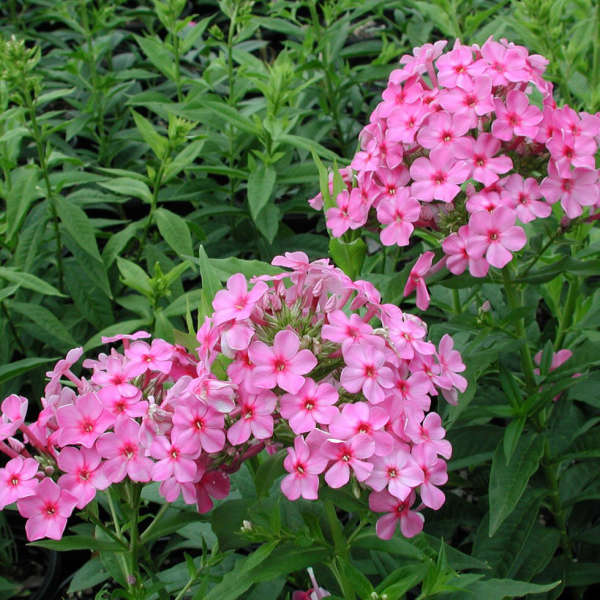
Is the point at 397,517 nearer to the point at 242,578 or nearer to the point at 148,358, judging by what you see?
the point at 242,578

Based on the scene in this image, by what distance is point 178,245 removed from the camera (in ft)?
8.33

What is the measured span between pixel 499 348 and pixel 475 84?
627mm

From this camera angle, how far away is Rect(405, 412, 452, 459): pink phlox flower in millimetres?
1353

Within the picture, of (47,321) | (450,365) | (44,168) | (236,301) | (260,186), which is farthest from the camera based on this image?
(260,186)

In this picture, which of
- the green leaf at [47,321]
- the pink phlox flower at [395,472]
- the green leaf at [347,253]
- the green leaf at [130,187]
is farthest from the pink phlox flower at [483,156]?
the green leaf at [47,321]

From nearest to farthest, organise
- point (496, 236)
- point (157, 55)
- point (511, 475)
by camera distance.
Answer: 1. point (496, 236)
2. point (511, 475)
3. point (157, 55)

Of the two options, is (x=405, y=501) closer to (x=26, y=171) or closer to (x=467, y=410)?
(x=467, y=410)

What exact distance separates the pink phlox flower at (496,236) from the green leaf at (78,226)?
4.41ft

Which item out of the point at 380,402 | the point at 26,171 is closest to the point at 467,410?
the point at 380,402

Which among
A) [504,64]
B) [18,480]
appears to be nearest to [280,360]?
[18,480]

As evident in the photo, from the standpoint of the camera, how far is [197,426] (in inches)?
52.6

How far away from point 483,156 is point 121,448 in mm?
982

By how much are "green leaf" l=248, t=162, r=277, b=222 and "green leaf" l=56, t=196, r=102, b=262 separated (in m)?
0.53

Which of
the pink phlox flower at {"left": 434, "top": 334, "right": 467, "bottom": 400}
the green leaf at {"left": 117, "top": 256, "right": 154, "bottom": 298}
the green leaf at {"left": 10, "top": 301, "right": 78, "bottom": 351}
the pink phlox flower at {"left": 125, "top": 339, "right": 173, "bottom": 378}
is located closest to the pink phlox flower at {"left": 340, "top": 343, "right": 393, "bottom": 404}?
the pink phlox flower at {"left": 434, "top": 334, "right": 467, "bottom": 400}
